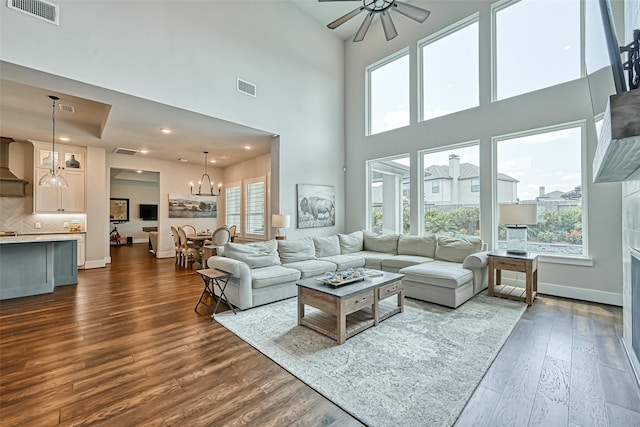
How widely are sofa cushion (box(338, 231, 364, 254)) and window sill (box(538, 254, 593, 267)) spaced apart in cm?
316

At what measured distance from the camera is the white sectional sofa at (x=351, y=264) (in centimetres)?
373

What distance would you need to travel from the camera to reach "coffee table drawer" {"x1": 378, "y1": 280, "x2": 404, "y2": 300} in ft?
10.8

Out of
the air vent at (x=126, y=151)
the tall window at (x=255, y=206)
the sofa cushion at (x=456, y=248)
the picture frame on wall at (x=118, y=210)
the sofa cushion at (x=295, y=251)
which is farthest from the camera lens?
the picture frame on wall at (x=118, y=210)

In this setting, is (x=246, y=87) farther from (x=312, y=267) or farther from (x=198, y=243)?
(x=198, y=243)

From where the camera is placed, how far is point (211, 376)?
2215 millimetres

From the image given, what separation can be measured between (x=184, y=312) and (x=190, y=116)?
3.12 metres

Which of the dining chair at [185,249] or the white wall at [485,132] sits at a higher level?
the white wall at [485,132]

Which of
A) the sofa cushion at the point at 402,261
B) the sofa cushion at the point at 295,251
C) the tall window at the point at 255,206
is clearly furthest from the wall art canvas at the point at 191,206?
the sofa cushion at the point at 402,261

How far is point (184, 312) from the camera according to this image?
367 centimetres

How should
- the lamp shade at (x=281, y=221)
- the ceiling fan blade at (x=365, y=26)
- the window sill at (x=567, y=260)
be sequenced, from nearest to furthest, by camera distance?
the ceiling fan blade at (x=365, y=26) < the window sill at (x=567, y=260) < the lamp shade at (x=281, y=221)

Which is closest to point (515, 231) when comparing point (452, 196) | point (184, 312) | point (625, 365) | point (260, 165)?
point (452, 196)

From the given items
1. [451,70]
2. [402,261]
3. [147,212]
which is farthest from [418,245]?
[147,212]

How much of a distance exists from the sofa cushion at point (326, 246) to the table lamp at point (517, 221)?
2894 millimetres

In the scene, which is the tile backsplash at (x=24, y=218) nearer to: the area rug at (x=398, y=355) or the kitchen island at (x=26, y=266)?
the kitchen island at (x=26, y=266)
